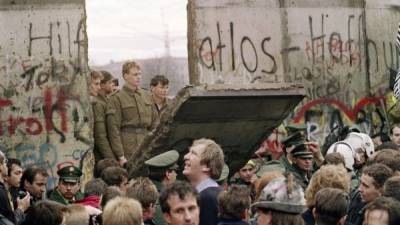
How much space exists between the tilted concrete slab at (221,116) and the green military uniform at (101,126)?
178 centimetres

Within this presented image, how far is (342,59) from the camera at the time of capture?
741 inches

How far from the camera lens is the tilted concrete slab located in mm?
12969

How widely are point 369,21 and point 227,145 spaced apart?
19.4ft

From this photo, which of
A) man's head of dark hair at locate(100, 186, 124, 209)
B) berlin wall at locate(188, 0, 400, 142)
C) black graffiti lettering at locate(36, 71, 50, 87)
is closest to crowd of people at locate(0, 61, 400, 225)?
man's head of dark hair at locate(100, 186, 124, 209)

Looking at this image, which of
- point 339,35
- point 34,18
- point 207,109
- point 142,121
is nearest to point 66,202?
point 207,109

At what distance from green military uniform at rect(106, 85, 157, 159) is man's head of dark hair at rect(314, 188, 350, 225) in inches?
266

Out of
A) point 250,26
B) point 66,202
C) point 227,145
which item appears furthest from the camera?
point 250,26

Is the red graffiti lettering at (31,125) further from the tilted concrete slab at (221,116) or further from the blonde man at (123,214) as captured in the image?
the blonde man at (123,214)

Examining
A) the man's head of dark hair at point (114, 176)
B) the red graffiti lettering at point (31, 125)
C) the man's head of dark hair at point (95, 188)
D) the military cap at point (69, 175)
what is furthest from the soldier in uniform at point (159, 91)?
the man's head of dark hair at point (95, 188)

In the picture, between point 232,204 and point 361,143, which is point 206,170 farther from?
point 361,143

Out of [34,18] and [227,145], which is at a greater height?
[34,18]

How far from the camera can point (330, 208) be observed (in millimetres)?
8836

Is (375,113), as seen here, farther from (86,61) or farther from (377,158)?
(377,158)

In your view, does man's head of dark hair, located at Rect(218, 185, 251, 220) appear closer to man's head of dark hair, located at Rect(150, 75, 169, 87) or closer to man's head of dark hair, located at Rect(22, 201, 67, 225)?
man's head of dark hair, located at Rect(22, 201, 67, 225)
